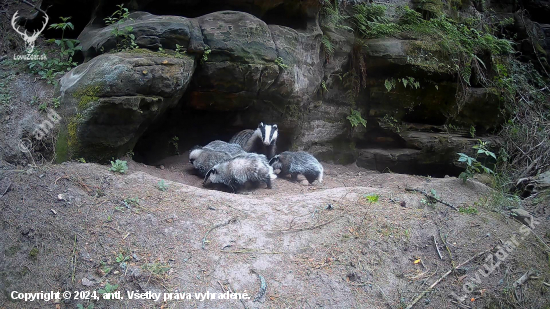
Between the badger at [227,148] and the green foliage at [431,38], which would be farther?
the green foliage at [431,38]

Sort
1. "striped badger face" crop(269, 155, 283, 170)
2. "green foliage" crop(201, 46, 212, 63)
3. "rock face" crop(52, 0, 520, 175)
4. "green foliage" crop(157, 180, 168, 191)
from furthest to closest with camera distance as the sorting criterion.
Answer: "striped badger face" crop(269, 155, 283, 170)
"green foliage" crop(201, 46, 212, 63)
"rock face" crop(52, 0, 520, 175)
"green foliage" crop(157, 180, 168, 191)

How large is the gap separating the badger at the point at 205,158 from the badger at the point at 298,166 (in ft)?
2.76

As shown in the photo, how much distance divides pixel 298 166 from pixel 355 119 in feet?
7.77

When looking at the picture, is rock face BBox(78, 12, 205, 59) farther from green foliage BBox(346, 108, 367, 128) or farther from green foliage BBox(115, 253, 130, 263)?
green foliage BBox(346, 108, 367, 128)

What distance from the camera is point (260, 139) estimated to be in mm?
→ 7578

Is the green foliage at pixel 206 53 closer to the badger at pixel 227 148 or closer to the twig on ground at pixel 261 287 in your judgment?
the badger at pixel 227 148

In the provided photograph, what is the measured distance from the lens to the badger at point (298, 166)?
668 cm

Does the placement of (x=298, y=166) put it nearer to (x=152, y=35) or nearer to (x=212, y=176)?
(x=212, y=176)

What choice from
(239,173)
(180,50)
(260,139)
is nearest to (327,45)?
(260,139)

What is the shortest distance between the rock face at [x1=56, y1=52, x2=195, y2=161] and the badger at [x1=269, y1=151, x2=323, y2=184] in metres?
2.17

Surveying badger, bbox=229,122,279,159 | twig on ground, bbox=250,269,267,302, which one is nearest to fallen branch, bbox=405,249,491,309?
twig on ground, bbox=250,269,267,302

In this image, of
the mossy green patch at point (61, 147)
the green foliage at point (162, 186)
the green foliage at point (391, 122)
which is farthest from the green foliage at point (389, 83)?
the mossy green patch at point (61, 147)

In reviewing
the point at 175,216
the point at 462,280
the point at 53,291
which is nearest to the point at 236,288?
the point at 175,216

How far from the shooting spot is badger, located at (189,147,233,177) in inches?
262
